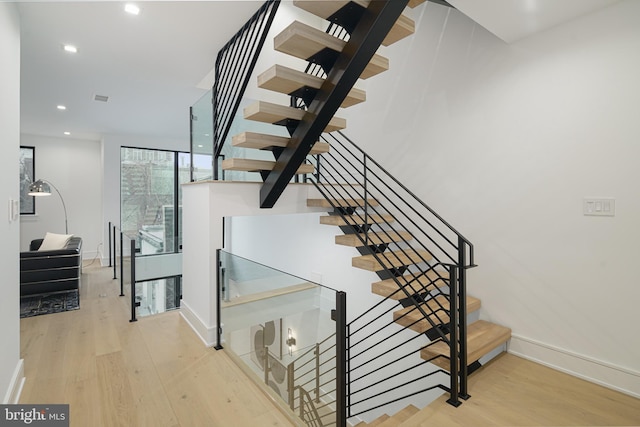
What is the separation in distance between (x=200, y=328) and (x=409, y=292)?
1969mm

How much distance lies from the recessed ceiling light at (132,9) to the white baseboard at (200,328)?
2.71 metres

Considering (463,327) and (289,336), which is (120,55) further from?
(463,327)

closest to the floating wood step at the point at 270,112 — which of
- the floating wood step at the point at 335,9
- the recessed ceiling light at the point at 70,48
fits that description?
the floating wood step at the point at 335,9

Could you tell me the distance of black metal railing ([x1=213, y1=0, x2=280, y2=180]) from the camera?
9.11 ft

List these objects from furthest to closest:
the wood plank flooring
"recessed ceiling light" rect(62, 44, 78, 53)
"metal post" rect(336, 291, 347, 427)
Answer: "recessed ceiling light" rect(62, 44, 78, 53) → the wood plank flooring → "metal post" rect(336, 291, 347, 427)

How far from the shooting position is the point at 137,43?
3.01 metres

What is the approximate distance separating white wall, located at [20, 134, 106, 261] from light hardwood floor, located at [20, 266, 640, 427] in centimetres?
457

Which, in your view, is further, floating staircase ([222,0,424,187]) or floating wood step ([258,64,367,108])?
floating wood step ([258,64,367,108])

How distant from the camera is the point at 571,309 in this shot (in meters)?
2.37

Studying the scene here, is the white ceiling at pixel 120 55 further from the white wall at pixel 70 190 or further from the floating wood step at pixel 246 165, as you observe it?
the white wall at pixel 70 190

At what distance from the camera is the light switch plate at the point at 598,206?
2180mm

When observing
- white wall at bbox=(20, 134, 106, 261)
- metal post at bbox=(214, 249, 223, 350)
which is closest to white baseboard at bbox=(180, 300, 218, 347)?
metal post at bbox=(214, 249, 223, 350)

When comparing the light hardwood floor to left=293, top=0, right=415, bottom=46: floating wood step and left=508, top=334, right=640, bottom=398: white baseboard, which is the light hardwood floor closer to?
left=508, top=334, right=640, bottom=398: white baseboard

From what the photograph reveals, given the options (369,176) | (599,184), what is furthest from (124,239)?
(599,184)
